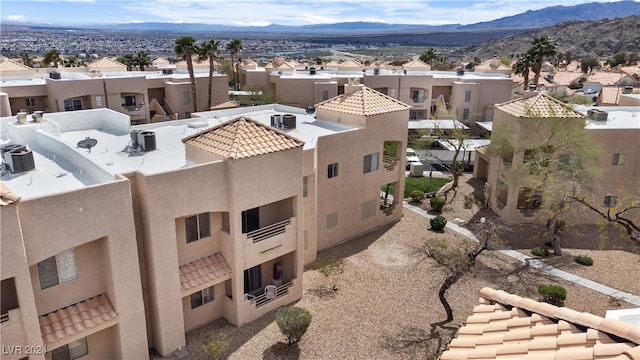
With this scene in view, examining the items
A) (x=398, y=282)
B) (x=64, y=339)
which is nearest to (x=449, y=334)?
(x=398, y=282)

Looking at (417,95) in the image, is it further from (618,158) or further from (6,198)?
(6,198)

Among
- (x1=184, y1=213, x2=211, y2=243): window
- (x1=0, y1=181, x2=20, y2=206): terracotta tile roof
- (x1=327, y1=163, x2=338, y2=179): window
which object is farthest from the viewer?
(x1=327, y1=163, x2=338, y2=179): window

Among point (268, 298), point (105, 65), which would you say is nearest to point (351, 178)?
point (268, 298)

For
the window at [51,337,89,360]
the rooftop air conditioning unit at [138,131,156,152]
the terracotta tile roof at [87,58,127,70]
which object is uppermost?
the terracotta tile roof at [87,58,127,70]

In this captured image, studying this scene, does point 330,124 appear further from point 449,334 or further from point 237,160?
point 449,334

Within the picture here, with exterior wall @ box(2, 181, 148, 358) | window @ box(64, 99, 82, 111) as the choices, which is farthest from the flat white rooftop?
window @ box(64, 99, 82, 111)

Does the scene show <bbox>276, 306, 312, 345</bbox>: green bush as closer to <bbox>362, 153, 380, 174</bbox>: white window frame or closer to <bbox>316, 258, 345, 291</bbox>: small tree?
<bbox>316, 258, 345, 291</bbox>: small tree
